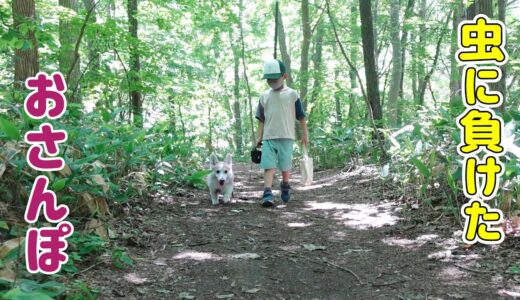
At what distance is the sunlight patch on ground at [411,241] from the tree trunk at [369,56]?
4.52 m

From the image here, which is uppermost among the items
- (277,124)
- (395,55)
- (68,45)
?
(395,55)

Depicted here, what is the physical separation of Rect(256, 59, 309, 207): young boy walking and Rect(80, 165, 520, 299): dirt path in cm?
52

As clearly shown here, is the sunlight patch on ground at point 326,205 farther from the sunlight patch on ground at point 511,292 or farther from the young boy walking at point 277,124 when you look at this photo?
the sunlight patch on ground at point 511,292

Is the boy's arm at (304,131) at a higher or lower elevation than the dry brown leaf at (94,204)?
higher

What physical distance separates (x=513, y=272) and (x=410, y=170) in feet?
7.72

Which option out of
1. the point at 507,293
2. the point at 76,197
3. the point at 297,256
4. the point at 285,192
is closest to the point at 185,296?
the point at 297,256

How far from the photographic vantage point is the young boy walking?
5.64 meters

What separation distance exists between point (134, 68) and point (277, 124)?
3.71 meters

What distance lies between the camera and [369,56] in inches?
336

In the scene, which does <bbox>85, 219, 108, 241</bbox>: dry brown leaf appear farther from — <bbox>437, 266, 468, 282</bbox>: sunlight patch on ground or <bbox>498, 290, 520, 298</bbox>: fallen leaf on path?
<bbox>498, 290, 520, 298</bbox>: fallen leaf on path

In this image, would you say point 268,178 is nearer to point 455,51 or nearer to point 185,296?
point 185,296

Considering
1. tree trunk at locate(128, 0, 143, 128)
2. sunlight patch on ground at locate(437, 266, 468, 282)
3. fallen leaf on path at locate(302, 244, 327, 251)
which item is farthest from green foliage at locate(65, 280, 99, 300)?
tree trunk at locate(128, 0, 143, 128)

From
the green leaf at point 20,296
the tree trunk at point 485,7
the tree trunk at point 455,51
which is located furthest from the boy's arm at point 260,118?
the tree trunk at point 455,51

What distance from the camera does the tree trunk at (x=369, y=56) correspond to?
827 centimetres
